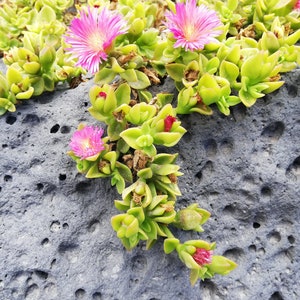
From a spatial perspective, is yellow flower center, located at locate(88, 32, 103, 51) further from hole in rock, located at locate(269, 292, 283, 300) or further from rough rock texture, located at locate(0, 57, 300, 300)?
hole in rock, located at locate(269, 292, 283, 300)

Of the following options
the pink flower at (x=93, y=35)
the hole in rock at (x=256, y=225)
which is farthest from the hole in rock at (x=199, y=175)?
the pink flower at (x=93, y=35)

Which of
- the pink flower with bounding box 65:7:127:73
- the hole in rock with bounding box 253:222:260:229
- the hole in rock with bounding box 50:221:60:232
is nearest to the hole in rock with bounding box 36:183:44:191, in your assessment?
the hole in rock with bounding box 50:221:60:232

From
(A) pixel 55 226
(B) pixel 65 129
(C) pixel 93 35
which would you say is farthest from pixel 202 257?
(C) pixel 93 35

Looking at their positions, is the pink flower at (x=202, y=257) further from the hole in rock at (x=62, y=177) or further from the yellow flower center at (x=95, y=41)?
the yellow flower center at (x=95, y=41)

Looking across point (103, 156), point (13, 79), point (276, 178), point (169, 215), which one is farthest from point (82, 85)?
point (276, 178)

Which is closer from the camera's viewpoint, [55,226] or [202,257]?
[202,257]

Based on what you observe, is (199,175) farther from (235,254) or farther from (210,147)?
(235,254)

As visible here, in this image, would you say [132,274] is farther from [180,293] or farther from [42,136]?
[42,136]
